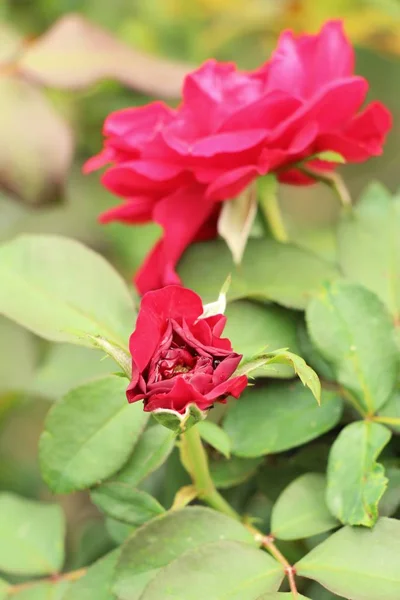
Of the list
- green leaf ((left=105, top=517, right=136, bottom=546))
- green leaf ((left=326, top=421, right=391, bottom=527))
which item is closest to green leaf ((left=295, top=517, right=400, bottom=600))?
green leaf ((left=326, top=421, right=391, bottom=527))

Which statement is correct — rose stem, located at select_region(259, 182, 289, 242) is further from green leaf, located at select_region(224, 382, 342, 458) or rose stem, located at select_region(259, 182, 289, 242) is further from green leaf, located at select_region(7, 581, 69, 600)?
green leaf, located at select_region(7, 581, 69, 600)

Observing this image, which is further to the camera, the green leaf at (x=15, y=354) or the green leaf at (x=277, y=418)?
the green leaf at (x=15, y=354)

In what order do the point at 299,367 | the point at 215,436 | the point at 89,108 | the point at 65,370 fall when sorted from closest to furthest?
the point at 299,367, the point at 215,436, the point at 65,370, the point at 89,108

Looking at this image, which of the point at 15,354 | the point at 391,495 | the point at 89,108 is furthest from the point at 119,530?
the point at 89,108

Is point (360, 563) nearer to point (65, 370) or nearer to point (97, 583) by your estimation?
point (97, 583)

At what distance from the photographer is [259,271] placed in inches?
16.8

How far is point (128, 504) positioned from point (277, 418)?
0.09m

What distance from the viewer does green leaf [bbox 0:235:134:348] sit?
37 cm

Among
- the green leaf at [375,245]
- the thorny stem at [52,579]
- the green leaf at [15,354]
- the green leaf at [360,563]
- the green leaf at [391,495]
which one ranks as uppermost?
the green leaf at [375,245]

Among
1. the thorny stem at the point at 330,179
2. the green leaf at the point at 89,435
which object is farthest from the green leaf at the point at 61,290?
the thorny stem at the point at 330,179

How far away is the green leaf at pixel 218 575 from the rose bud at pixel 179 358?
8 centimetres

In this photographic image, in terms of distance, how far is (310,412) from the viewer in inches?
14.9

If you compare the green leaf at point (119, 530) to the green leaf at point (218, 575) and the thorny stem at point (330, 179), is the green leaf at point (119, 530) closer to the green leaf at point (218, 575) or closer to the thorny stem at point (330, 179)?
the green leaf at point (218, 575)

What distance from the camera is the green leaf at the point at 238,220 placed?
0.41 meters
